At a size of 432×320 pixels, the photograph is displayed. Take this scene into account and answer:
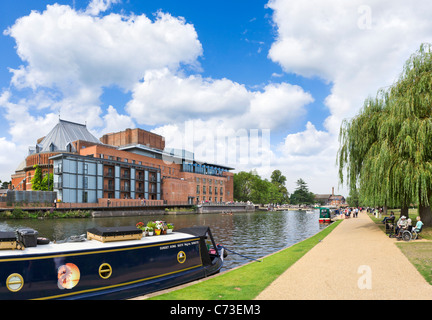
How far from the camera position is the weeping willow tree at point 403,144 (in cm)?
1981

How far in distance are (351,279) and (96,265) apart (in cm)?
804

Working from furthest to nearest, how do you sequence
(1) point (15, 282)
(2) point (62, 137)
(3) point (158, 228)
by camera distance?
(2) point (62, 137)
(3) point (158, 228)
(1) point (15, 282)

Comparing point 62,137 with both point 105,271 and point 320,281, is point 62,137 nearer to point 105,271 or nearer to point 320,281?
point 105,271

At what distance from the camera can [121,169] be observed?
255 feet

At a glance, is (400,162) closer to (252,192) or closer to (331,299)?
(331,299)

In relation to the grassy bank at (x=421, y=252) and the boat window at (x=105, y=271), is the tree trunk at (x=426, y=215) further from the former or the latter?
the boat window at (x=105, y=271)

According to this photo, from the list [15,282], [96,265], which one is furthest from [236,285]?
[15,282]

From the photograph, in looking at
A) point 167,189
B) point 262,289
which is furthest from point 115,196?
point 262,289

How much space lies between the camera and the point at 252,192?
133250 millimetres

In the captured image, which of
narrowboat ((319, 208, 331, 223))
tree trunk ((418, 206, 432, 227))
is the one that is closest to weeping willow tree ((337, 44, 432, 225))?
tree trunk ((418, 206, 432, 227))

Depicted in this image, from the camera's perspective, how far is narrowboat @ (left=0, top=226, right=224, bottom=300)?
7664 mm

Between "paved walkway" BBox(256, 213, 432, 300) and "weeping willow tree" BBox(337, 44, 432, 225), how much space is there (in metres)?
6.73
